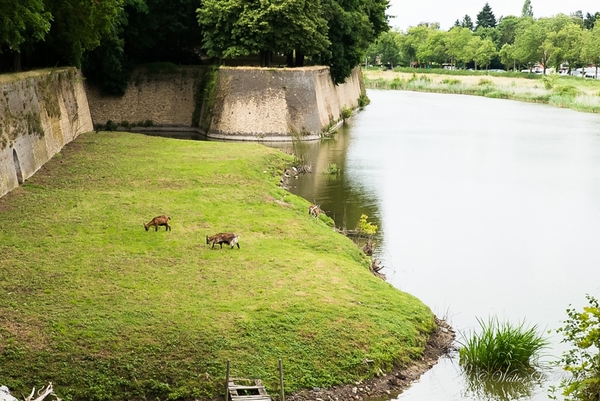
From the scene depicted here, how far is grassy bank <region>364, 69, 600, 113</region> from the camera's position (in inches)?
2608

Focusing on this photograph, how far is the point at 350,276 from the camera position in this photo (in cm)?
1769

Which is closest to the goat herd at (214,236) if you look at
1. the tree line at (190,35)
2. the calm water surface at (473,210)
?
the calm water surface at (473,210)

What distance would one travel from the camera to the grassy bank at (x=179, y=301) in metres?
13.1

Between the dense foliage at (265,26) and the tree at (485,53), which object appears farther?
the tree at (485,53)

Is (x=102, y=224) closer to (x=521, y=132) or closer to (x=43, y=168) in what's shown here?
(x=43, y=168)

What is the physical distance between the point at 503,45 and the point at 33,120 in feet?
327

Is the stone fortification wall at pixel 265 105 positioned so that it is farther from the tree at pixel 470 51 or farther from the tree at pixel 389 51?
the tree at pixel 389 51

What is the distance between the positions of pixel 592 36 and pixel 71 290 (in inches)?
3346

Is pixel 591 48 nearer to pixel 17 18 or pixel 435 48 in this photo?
pixel 435 48

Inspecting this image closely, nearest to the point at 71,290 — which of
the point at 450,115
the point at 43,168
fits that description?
the point at 43,168

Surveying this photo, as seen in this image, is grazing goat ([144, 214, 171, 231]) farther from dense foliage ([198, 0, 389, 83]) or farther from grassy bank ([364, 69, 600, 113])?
grassy bank ([364, 69, 600, 113])

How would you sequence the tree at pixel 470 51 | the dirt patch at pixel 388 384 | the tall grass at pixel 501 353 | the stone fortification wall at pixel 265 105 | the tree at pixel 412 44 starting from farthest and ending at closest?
1. the tree at pixel 412 44
2. the tree at pixel 470 51
3. the stone fortification wall at pixel 265 105
4. the tall grass at pixel 501 353
5. the dirt patch at pixel 388 384

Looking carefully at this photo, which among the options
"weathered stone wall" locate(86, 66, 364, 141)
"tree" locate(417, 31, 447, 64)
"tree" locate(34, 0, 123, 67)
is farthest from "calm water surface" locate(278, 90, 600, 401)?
"tree" locate(417, 31, 447, 64)

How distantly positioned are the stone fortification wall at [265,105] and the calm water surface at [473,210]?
2040 millimetres
